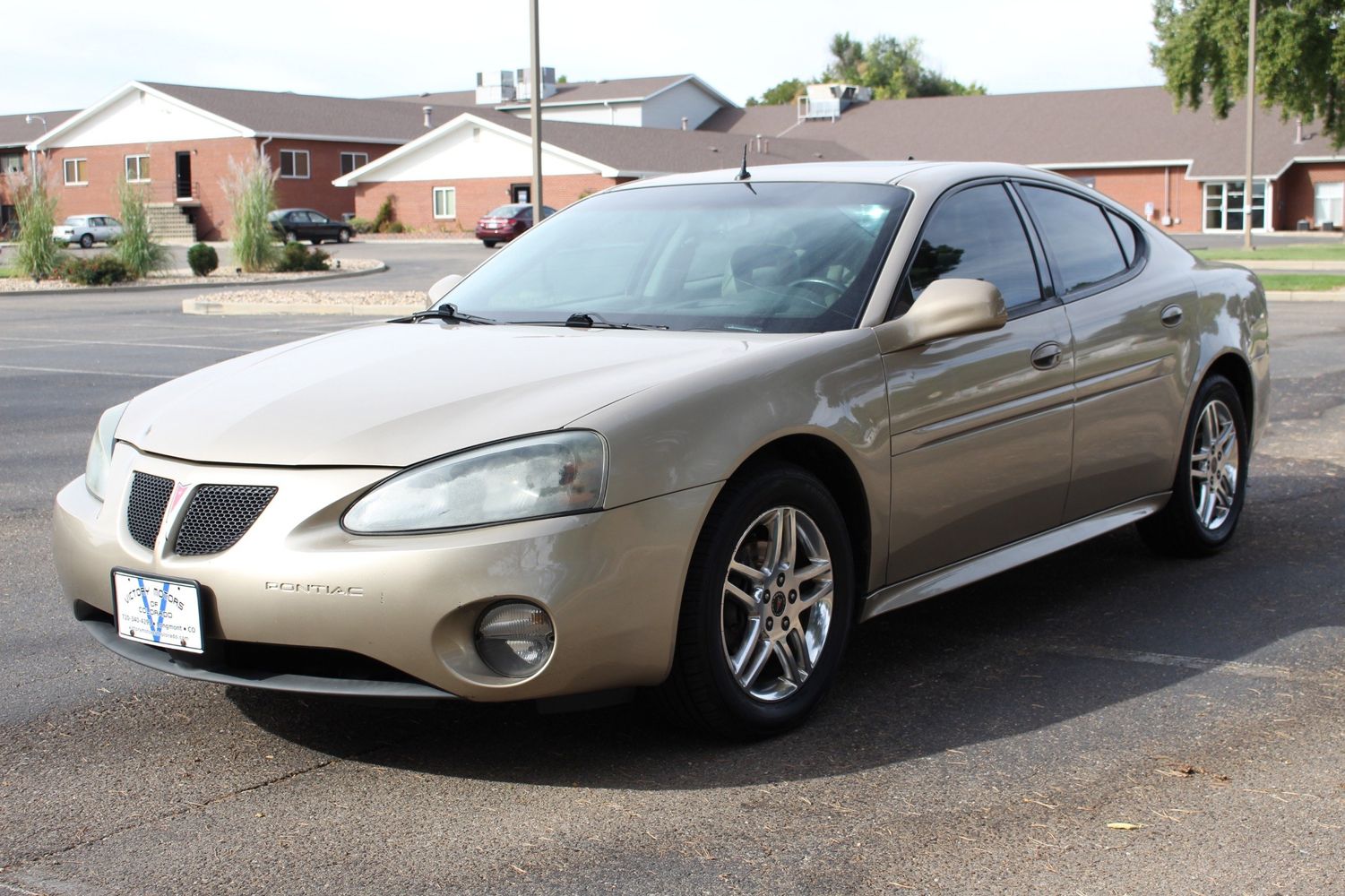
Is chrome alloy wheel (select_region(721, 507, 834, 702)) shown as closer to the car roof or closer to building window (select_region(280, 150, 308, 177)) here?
the car roof

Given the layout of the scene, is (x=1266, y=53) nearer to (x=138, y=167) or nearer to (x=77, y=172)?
(x=138, y=167)

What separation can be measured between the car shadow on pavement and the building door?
64.6 meters

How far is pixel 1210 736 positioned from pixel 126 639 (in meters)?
2.96

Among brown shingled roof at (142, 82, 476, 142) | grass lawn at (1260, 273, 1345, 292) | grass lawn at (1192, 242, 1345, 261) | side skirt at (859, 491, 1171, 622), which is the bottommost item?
side skirt at (859, 491, 1171, 622)

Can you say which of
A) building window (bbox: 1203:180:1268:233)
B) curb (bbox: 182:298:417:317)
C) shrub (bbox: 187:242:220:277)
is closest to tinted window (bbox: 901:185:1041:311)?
curb (bbox: 182:298:417:317)

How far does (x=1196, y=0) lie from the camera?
141 ft

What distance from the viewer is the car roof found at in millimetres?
5188

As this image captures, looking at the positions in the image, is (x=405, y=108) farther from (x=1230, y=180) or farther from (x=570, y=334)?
(x=570, y=334)

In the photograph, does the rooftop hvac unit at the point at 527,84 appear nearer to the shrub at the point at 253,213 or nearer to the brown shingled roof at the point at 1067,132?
the brown shingled roof at the point at 1067,132

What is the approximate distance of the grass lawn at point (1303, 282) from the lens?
24219 mm

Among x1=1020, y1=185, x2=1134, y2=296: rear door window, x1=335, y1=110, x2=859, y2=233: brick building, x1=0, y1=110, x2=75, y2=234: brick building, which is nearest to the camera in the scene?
x1=1020, y1=185, x2=1134, y2=296: rear door window

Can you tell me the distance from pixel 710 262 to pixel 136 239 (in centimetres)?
3171

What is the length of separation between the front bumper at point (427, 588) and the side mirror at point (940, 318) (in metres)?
1.04

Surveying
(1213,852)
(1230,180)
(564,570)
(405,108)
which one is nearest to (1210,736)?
(1213,852)
